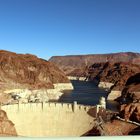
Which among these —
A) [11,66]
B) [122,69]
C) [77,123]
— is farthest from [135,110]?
[122,69]

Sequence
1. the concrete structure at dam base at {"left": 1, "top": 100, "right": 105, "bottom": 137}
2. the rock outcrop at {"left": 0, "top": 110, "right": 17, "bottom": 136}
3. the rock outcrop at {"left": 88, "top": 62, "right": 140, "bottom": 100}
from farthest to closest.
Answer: the rock outcrop at {"left": 88, "top": 62, "right": 140, "bottom": 100}
the concrete structure at dam base at {"left": 1, "top": 100, "right": 105, "bottom": 137}
the rock outcrop at {"left": 0, "top": 110, "right": 17, "bottom": 136}

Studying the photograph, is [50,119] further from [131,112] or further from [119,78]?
[119,78]

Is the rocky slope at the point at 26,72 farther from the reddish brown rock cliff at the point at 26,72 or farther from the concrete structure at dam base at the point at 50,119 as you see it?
the concrete structure at dam base at the point at 50,119

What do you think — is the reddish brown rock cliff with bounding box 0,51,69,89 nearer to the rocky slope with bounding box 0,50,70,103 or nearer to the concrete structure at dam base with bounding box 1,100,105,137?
the rocky slope with bounding box 0,50,70,103

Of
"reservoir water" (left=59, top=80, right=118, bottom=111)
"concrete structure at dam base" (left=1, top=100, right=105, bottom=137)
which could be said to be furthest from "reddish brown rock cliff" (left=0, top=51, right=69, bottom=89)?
"concrete structure at dam base" (left=1, top=100, right=105, bottom=137)

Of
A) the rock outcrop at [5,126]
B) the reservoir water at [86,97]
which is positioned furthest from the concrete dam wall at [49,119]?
the reservoir water at [86,97]

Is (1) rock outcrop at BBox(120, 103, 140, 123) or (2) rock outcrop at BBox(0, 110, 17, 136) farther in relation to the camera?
(2) rock outcrop at BBox(0, 110, 17, 136)
